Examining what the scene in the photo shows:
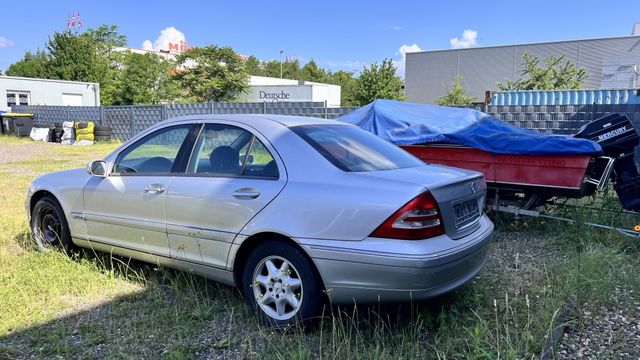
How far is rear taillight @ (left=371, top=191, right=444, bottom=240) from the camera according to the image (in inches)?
119

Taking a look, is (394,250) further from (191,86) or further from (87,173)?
(191,86)

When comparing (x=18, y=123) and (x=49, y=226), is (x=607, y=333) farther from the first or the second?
(x=18, y=123)

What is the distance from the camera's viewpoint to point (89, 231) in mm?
4723

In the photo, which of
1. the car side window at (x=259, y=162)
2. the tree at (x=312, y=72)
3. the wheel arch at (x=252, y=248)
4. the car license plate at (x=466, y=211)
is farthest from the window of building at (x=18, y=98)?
the tree at (x=312, y=72)

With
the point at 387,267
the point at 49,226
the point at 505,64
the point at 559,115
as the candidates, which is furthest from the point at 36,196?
the point at 505,64

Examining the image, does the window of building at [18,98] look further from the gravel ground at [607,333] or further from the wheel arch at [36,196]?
the gravel ground at [607,333]

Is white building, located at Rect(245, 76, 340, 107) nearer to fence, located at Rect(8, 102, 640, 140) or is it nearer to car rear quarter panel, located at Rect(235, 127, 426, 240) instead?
fence, located at Rect(8, 102, 640, 140)

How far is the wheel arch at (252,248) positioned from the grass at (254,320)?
1.03 feet

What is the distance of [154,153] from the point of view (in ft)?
14.9

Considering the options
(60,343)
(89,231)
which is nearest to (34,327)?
(60,343)

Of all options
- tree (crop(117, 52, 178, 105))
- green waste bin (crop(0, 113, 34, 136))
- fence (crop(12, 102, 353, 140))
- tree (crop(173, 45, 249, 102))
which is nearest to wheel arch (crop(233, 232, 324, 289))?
fence (crop(12, 102, 353, 140))

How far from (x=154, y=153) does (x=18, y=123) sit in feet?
85.1

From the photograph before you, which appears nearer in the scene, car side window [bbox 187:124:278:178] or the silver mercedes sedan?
the silver mercedes sedan

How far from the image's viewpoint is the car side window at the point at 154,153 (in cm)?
427
